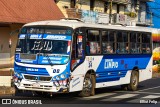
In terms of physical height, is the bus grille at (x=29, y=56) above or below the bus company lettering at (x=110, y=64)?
above

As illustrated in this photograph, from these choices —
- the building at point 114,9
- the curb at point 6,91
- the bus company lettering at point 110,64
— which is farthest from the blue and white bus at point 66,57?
the building at point 114,9

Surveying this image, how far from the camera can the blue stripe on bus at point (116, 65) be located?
1628cm

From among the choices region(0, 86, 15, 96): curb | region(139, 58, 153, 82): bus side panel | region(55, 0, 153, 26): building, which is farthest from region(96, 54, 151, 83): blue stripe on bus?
region(55, 0, 153, 26): building

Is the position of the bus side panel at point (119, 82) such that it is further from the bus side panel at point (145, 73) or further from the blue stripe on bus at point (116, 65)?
the bus side panel at point (145, 73)

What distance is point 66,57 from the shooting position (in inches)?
545

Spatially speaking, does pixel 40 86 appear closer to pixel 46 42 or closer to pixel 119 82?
pixel 46 42

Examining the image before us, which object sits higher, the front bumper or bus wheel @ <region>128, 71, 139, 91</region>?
the front bumper

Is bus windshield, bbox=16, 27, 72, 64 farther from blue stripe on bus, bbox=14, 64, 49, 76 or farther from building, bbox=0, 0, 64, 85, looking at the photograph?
building, bbox=0, 0, 64, 85

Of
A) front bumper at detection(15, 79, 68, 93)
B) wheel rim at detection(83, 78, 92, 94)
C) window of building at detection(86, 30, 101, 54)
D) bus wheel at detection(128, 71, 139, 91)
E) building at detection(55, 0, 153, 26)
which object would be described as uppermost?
building at detection(55, 0, 153, 26)

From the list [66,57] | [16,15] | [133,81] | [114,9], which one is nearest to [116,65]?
[133,81]

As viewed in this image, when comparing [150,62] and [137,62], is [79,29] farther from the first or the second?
[150,62]

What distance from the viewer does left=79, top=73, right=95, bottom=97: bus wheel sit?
15.1m

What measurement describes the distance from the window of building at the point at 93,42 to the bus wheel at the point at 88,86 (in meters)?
0.94

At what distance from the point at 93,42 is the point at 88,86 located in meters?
1.68
